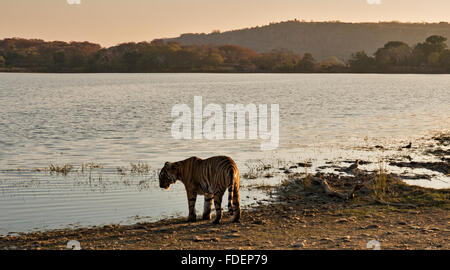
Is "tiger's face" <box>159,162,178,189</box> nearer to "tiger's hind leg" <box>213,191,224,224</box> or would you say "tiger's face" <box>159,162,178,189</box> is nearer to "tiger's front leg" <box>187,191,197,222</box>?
"tiger's front leg" <box>187,191,197,222</box>

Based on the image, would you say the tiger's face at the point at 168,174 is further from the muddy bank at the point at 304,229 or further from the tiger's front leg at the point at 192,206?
the muddy bank at the point at 304,229

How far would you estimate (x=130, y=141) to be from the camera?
102ft

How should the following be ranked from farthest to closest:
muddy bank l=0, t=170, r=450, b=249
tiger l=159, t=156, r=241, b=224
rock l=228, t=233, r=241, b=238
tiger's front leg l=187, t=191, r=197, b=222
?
tiger's front leg l=187, t=191, r=197, b=222
tiger l=159, t=156, r=241, b=224
rock l=228, t=233, r=241, b=238
muddy bank l=0, t=170, r=450, b=249

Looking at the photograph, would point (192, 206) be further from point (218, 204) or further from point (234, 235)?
point (234, 235)

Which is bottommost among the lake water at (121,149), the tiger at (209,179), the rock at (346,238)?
the lake water at (121,149)

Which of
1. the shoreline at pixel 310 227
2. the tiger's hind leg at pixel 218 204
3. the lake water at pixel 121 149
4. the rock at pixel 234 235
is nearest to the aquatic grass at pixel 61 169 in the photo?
the lake water at pixel 121 149

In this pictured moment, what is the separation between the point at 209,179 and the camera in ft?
42.8

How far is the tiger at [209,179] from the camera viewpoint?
12617 millimetres

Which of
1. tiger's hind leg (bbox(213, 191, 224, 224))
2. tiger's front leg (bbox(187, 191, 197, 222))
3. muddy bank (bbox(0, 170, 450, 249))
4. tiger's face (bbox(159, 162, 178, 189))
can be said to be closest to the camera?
muddy bank (bbox(0, 170, 450, 249))

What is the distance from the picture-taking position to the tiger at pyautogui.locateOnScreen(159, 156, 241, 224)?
41.4 feet

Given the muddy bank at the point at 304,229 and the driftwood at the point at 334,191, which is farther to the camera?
the driftwood at the point at 334,191

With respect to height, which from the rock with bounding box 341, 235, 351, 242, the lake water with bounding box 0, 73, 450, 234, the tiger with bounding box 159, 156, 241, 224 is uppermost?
the tiger with bounding box 159, 156, 241, 224

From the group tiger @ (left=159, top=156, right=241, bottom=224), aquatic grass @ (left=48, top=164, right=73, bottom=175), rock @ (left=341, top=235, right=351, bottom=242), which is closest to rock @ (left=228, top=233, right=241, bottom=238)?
tiger @ (left=159, top=156, right=241, bottom=224)
